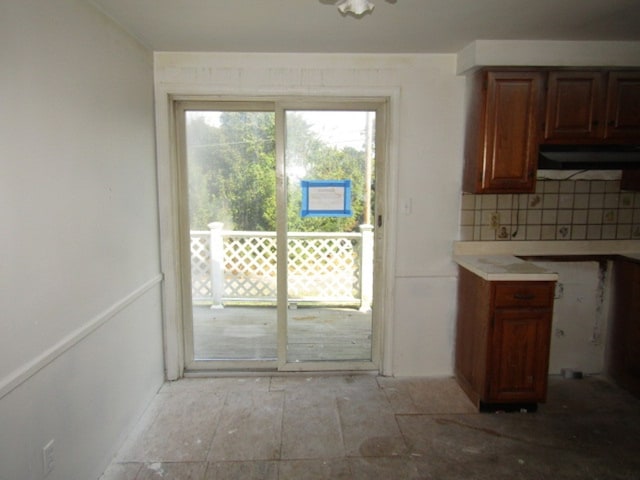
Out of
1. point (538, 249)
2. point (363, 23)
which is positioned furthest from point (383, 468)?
point (363, 23)

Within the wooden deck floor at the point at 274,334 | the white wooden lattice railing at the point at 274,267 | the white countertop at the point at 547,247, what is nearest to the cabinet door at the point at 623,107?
the white countertop at the point at 547,247

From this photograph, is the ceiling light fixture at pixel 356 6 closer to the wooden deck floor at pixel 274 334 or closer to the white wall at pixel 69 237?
the white wall at pixel 69 237

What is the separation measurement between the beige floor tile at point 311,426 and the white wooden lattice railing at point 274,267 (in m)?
0.71

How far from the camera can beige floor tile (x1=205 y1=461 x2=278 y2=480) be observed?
85.9 inches

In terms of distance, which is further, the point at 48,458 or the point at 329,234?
the point at 329,234

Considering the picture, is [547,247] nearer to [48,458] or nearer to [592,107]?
[592,107]

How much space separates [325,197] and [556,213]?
5.37 feet

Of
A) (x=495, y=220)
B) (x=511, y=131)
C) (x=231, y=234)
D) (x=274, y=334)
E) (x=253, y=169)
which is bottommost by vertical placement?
(x=274, y=334)

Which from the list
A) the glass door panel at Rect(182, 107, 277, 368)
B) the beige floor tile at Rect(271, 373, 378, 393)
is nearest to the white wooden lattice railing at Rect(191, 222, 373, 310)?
the glass door panel at Rect(182, 107, 277, 368)

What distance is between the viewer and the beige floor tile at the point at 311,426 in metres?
2.39

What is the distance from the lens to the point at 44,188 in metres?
1.67

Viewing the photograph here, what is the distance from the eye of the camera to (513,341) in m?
2.69

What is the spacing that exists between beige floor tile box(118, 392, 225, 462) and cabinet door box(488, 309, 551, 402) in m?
1.72

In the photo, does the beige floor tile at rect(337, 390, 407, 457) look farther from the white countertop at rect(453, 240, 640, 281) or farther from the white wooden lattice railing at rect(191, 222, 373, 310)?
the white countertop at rect(453, 240, 640, 281)
